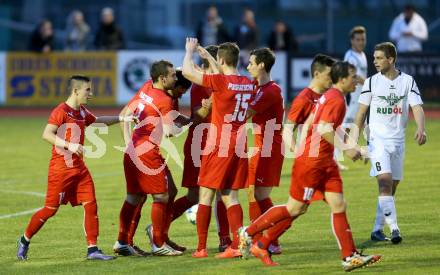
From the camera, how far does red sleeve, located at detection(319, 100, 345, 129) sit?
981cm

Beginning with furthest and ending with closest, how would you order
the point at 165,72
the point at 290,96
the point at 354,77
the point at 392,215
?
the point at 290,96, the point at 392,215, the point at 165,72, the point at 354,77

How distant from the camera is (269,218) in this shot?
1019 centimetres

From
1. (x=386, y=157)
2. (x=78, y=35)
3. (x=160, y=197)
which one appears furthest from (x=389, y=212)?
(x=78, y=35)

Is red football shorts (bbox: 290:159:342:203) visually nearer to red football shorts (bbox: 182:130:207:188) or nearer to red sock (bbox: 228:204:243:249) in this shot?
red sock (bbox: 228:204:243:249)

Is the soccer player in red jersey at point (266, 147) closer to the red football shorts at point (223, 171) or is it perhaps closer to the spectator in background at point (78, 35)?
the red football shorts at point (223, 171)

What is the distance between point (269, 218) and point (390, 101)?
2.43 metres

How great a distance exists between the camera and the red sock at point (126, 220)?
36.4 ft

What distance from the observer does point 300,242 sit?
38.5 feet

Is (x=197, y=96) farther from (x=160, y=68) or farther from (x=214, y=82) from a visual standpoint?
(x=214, y=82)

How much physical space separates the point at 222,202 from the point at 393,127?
2049mm

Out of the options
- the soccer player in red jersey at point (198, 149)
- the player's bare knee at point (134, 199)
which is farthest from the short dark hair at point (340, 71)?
the player's bare knee at point (134, 199)

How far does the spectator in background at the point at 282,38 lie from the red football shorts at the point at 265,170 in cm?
1897

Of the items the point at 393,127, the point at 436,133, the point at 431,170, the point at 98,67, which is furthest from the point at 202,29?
the point at 393,127

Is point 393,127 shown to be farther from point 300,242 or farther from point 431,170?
point 431,170
